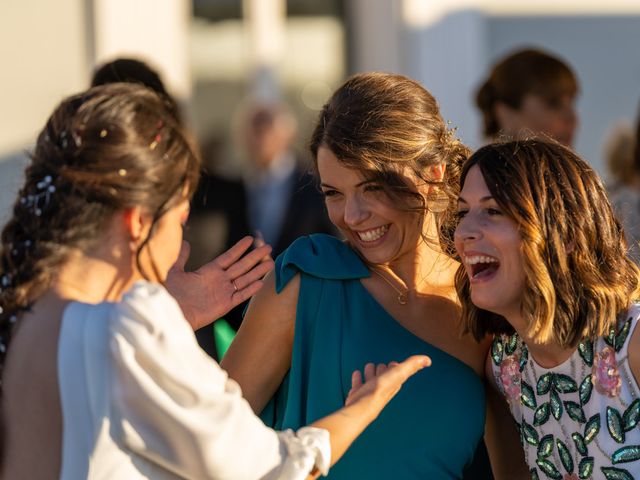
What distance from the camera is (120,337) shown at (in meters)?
2.21

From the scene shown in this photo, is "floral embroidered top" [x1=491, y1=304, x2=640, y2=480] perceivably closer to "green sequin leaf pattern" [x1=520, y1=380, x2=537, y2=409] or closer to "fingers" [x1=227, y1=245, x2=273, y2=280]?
"green sequin leaf pattern" [x1=520, y1=380, x2=537, y2=409]

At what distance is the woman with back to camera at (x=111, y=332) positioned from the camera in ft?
7.29

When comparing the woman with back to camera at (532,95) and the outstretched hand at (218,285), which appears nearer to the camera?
the outstretched hand at (218,285)

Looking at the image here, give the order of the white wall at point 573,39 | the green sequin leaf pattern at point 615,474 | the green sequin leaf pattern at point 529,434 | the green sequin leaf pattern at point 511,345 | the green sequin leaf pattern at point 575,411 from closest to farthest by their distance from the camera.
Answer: the green sequin leaf pattern at point 615,474, the green sequin leaf pattern at point 575,411, the green sequin leaf pattern at point 529,434, the green sequin leaf pattern at point 511,345, the white wall at point 573,39

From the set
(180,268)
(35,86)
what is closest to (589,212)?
(180,268)

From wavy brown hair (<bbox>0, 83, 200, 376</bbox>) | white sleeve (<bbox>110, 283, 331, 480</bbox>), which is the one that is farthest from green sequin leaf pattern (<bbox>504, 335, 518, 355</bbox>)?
wavy brown hair (<bbox>0, 83, 200, 376</bbox>)

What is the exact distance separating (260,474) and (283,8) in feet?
20.3

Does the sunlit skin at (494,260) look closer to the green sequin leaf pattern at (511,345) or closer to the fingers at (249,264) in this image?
the green sequin leaf pattern at (511,345)

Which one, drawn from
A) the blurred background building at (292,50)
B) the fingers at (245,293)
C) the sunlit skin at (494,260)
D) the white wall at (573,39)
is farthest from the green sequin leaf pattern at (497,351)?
the white wall at (573,39)

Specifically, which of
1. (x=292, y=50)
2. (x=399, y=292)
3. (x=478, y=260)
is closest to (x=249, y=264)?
(x=399, y=292)

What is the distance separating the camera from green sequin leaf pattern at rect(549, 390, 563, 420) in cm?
288

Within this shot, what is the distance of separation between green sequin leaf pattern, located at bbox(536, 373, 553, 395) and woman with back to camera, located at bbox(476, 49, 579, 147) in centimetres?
196

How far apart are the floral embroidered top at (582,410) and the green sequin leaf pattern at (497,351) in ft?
0.18

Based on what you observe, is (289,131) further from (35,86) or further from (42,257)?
(42,257)
